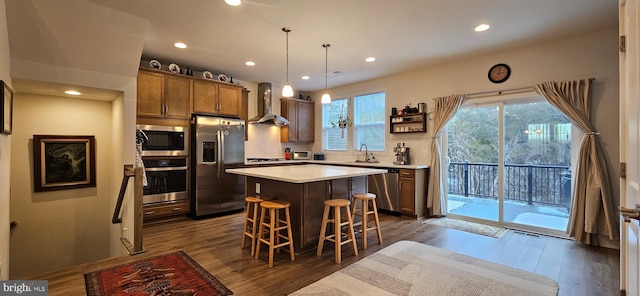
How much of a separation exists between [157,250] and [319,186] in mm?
2027

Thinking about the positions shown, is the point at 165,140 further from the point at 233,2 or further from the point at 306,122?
the point at 306,122

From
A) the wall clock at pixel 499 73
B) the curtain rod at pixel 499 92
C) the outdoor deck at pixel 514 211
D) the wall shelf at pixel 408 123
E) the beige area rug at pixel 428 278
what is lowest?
the beige area rug at pixel 428 278

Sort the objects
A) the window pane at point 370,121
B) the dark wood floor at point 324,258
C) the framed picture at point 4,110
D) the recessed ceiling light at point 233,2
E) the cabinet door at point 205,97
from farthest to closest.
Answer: the window pane at point 370,121, the cabinet door at point 205,97, the recessed ceiling light at point 233,2, the dark wood floor at point 324,258, the framed picture at point 4,110

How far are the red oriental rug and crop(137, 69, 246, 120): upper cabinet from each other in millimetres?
2447

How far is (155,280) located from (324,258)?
1621 millimetres

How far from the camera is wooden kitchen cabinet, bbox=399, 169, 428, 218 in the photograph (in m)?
4.69

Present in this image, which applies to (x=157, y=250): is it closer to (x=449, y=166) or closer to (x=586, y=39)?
(x=449, y=166)

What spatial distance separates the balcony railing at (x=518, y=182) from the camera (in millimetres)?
3826

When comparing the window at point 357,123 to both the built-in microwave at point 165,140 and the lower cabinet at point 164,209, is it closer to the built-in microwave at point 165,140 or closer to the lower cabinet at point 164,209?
the built-in microwave at point 165,140

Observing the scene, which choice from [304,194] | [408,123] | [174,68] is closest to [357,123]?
[408,123]

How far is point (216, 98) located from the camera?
5.03 meters

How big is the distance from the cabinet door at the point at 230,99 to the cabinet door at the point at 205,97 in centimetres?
11

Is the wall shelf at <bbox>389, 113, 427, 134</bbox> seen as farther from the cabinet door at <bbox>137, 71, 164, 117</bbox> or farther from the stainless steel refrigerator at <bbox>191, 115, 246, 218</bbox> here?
the cabinet door at <bbox>137, 71, 164, 117</bbox>

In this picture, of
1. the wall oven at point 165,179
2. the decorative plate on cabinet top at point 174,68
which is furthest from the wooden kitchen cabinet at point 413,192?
the decorative plate on cabinet top at point 174,68
